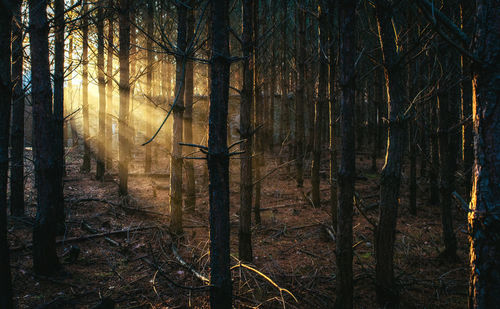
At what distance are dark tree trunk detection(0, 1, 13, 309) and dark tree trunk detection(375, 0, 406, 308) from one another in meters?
4.54

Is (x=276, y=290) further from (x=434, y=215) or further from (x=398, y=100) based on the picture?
(x=434, y=215)

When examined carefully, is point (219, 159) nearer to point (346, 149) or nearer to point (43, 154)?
point (346, 149)

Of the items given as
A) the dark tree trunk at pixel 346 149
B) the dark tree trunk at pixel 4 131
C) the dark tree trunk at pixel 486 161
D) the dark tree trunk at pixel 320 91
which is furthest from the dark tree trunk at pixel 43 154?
the dark tree trunk at pixel 320 91

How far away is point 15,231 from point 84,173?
24.8ft

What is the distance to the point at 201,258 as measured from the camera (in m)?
5.02

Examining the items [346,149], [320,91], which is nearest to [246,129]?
[346,149]

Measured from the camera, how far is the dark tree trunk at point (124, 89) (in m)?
9.11

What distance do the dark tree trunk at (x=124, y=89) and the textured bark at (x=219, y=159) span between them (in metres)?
7.65

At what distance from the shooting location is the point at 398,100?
12.2ft

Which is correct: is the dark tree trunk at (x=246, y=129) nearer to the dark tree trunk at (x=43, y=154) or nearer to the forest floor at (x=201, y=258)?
the forest floor at (x=201, y=258)

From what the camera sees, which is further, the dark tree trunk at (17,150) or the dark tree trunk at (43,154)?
the dark tree trunk at (17,150)

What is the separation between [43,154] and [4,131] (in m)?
1.43

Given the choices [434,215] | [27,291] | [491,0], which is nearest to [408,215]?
[434,215]

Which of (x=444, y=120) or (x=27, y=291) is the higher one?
(x=444, y=120)
